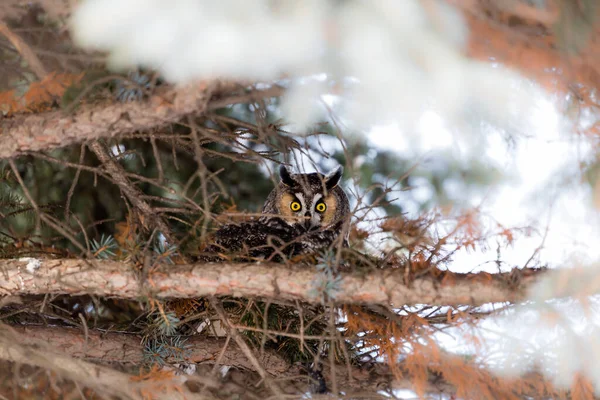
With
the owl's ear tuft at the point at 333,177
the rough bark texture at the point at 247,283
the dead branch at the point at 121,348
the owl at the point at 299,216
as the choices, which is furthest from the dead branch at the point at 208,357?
the owl's ear tuft at the point at 333,177

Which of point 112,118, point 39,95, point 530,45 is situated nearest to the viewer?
point 530,45

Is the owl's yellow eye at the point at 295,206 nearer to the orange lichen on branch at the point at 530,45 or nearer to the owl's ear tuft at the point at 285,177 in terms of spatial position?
the owl's ear tuft at the point at 285,177

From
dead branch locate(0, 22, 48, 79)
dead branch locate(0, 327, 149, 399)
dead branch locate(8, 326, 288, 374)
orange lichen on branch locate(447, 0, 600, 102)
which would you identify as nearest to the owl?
dead branch locate(8, 326, 288, 374)

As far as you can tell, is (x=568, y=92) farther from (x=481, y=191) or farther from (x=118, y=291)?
(x=118, y=291)

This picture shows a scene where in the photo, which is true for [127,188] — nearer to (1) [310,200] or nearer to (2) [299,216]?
(2) [299,216]

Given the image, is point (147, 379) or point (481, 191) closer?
point (481, 191)

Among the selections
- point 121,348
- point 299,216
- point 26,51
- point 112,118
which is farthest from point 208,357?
point 26,51

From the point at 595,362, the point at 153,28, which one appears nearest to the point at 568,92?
the point at 595,362
